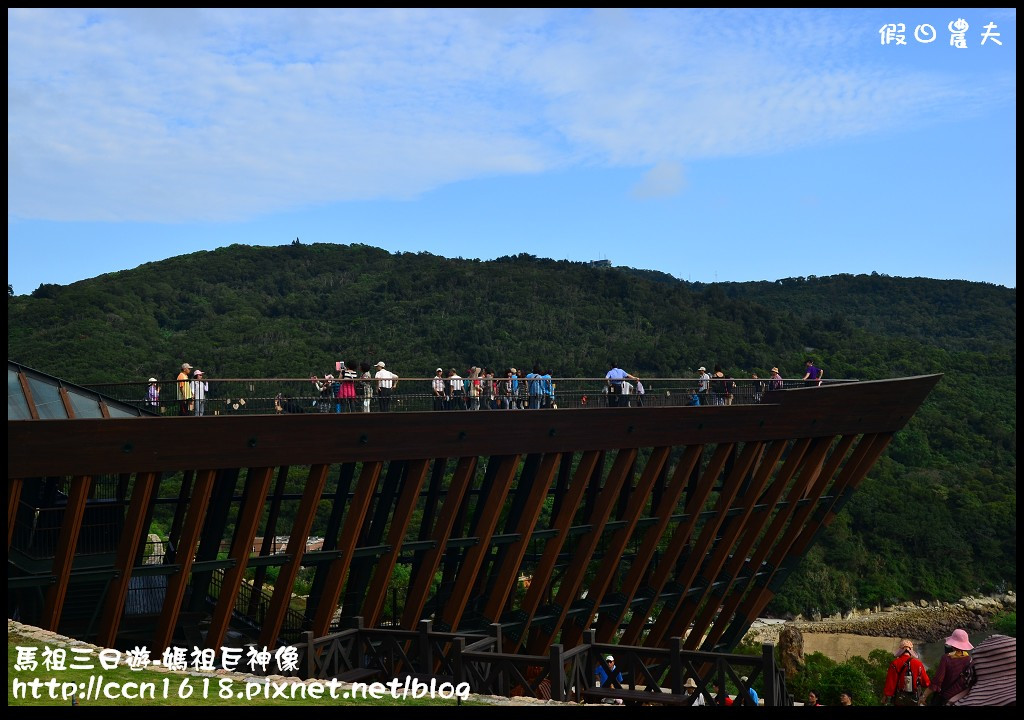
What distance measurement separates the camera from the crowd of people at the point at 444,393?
15523mm

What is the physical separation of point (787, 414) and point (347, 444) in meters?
9.57

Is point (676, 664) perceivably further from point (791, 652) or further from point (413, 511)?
point (791, 652)

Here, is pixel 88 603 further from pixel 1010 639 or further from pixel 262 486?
pixel 1010 639

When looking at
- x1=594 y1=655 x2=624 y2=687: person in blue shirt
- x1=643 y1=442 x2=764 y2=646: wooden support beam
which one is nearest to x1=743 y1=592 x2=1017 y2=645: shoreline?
x1=643 y1=442 x2=764 y2=646: wooden support beam

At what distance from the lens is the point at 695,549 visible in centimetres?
2042

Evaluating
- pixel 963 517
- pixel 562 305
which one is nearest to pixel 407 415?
pixel 963 517

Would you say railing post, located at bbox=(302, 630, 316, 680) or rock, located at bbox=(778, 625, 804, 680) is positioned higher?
railing post, located at bbox=(302, 630, 316, 680)

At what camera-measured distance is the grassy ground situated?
1033cm

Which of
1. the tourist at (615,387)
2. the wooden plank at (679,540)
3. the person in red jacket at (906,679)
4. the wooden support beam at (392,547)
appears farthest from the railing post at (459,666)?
the wooden plank at (679,540)

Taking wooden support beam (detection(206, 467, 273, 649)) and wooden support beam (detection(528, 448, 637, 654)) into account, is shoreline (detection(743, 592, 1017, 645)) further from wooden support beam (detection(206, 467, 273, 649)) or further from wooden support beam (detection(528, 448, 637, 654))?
wooden support beam (detection(206, 467, 273, 649))

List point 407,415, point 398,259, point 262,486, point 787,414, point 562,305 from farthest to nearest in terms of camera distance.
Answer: point 398,259 < point 562,305 < point 787,414 < point 407,415 < point 262,486

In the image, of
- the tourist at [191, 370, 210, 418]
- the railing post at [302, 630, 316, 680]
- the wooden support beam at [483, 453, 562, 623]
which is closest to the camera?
the railing post at [302, 630, 316, 680]

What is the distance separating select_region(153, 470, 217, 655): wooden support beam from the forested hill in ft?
113

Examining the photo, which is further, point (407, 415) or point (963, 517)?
point (963, 517)
